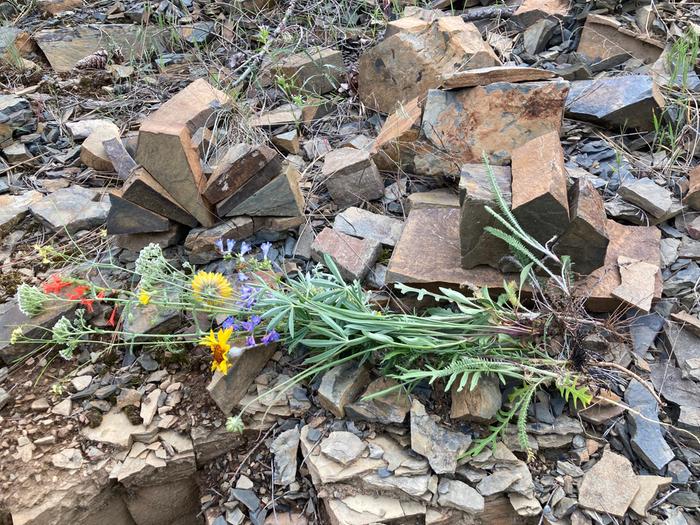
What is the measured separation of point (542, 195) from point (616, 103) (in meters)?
1.46

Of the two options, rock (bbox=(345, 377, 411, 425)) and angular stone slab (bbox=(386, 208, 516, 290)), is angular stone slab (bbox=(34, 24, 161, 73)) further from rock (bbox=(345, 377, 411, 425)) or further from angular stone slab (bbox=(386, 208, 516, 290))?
rock (bbox=(345, 377, 411, 425))

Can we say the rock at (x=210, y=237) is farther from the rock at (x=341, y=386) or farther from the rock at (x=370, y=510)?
the rock at (x=370, y=510)

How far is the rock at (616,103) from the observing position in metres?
3.26

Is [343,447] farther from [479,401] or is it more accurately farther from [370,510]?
[479,401]

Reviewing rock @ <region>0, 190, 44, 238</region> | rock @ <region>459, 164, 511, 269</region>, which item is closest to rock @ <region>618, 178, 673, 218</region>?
rock @ <region>459, 164, 511, 269</region>

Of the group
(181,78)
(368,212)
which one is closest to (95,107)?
(181,78)

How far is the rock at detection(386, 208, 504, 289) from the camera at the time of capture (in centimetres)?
250

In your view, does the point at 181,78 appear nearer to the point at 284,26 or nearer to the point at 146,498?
the point at 284,26

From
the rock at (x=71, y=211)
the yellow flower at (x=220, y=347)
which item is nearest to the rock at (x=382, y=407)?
the yellow flower at (x=220, y=347)

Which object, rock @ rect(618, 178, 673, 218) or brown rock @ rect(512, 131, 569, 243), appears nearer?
brown rock @ rect(512, 131, 569, 243)

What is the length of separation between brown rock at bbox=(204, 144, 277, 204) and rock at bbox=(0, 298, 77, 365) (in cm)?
83

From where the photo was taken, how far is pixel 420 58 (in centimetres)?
356

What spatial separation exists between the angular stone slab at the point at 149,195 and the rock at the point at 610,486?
2.08 metres

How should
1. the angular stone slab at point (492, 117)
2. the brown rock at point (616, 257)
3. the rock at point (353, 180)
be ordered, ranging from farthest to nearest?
the rock at point (353, 180), the angular stone slab at point (492, 117), the brown rock at point (616, 257)
